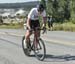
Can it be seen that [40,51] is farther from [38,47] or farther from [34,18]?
[34,18]

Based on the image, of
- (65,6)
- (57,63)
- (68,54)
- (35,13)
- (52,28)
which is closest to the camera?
(57,63)

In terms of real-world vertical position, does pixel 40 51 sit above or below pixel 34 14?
below

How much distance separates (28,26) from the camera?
11.4 m

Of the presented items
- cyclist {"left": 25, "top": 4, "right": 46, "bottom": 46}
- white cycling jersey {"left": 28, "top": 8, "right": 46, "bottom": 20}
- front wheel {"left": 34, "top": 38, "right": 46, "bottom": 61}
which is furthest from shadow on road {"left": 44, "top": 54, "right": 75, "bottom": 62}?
white cycling jersey {"left": 28, "top": 8, "right": 46, "bottom": 20}

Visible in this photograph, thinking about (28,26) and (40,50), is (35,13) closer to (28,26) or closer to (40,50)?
(28,26)

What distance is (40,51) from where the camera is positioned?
11.4 meters

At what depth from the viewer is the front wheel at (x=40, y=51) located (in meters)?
11.2

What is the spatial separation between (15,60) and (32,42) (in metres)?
0.88

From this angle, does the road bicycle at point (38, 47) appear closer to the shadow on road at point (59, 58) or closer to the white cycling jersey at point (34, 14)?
the shadow on road at point (59, 58)

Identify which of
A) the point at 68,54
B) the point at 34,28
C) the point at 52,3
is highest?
the point at 34,28

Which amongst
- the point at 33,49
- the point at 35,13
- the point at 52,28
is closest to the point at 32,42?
the point at 33,49

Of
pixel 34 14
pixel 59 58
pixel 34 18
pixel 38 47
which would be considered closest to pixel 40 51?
pixel 38 47

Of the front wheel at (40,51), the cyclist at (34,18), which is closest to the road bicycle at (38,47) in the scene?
the front wheel at (40,51)

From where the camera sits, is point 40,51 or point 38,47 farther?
point 38,47
